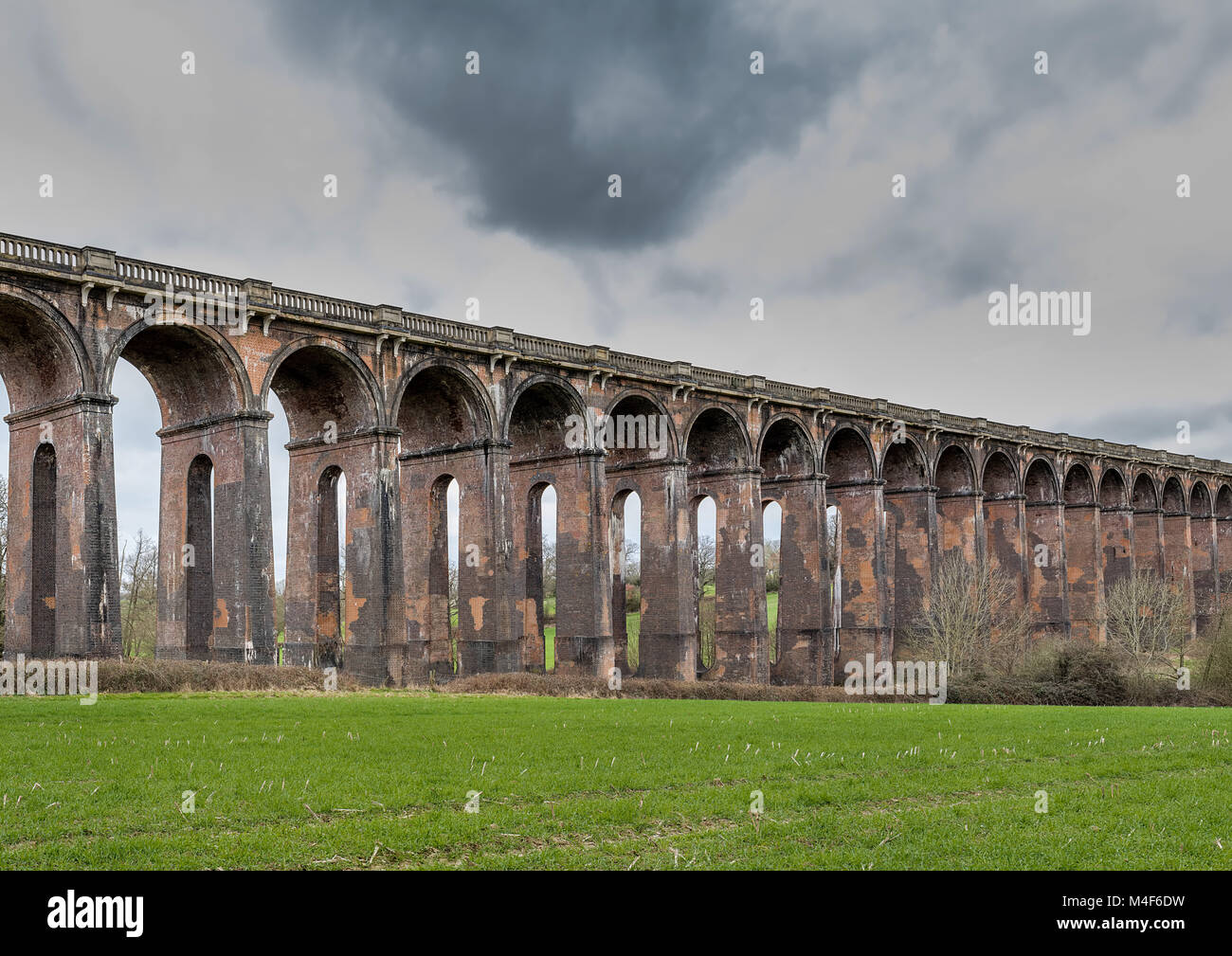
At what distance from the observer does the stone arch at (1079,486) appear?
68.1m

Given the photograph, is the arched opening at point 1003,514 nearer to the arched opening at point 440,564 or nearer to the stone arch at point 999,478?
the stone arch at point 999,478

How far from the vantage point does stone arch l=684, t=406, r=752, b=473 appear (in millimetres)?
47312

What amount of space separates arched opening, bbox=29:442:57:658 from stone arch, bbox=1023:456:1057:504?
52541 mm

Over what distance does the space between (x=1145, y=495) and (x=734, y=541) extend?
4214cm

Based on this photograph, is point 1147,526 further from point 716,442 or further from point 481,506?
point 481,506

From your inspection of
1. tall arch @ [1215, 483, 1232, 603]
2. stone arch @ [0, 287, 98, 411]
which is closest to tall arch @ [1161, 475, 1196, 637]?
tall arch @ [1215, 483, 1232, 603]

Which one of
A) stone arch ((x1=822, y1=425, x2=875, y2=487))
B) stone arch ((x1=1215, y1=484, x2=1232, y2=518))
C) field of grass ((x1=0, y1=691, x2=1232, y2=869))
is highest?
stone arch ((x1=822, y1=425, x2=875, y2=487))

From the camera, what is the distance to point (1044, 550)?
6431 cm

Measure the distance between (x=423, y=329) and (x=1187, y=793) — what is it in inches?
1146

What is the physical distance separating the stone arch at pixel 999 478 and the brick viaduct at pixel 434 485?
0.54 feet

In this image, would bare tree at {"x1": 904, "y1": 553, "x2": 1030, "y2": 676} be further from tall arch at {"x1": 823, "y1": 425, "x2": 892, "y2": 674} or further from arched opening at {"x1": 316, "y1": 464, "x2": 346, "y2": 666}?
arched opening at {"x1": 316, "y1": 464, "x2": 346, "y2": 666}

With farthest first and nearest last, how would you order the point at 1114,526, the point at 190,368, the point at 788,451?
the point at 1114,526 → the point at 788,451 → the point at 190,368

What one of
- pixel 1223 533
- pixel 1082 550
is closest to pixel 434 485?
pixel 1082 550

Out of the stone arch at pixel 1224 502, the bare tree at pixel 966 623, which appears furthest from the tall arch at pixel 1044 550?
the stone arch at pixel 1224 502
